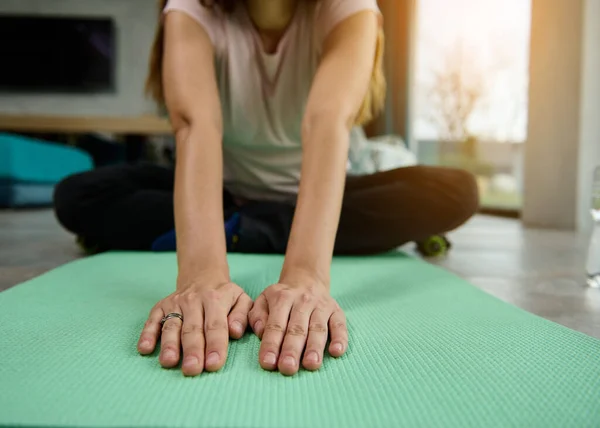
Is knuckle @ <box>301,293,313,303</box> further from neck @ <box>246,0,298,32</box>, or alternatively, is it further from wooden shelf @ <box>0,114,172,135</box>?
wooden shelf @ <box>0,114,172,135</box>

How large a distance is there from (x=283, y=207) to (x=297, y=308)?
642mm

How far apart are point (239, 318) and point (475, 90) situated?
335cm

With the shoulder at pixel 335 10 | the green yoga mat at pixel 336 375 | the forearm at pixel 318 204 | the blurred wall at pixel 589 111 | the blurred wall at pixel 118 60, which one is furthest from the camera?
the blurred wall at pixel 118 60

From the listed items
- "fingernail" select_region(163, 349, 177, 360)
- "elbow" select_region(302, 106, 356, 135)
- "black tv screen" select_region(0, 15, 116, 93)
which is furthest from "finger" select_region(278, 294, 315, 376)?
"black tv screen" select_region(0, 15, 116, 93)

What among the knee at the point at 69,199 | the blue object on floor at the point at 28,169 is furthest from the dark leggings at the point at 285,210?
the blue object on floor at the point at 28,169

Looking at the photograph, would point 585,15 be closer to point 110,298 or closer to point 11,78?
point 110,298

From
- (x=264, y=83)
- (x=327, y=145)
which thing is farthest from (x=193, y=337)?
(x=264, y=83)

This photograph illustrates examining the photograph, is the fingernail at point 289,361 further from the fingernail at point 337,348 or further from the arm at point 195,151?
the arm at point 195,151

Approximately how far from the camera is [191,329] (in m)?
0.51

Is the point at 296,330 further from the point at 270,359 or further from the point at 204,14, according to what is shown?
the point at 204,14

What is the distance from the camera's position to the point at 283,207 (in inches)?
46.4

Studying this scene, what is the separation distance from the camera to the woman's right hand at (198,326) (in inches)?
19.1

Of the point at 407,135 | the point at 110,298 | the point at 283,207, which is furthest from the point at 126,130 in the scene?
the point at 110,298

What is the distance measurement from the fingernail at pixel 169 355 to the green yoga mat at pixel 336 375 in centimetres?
2
